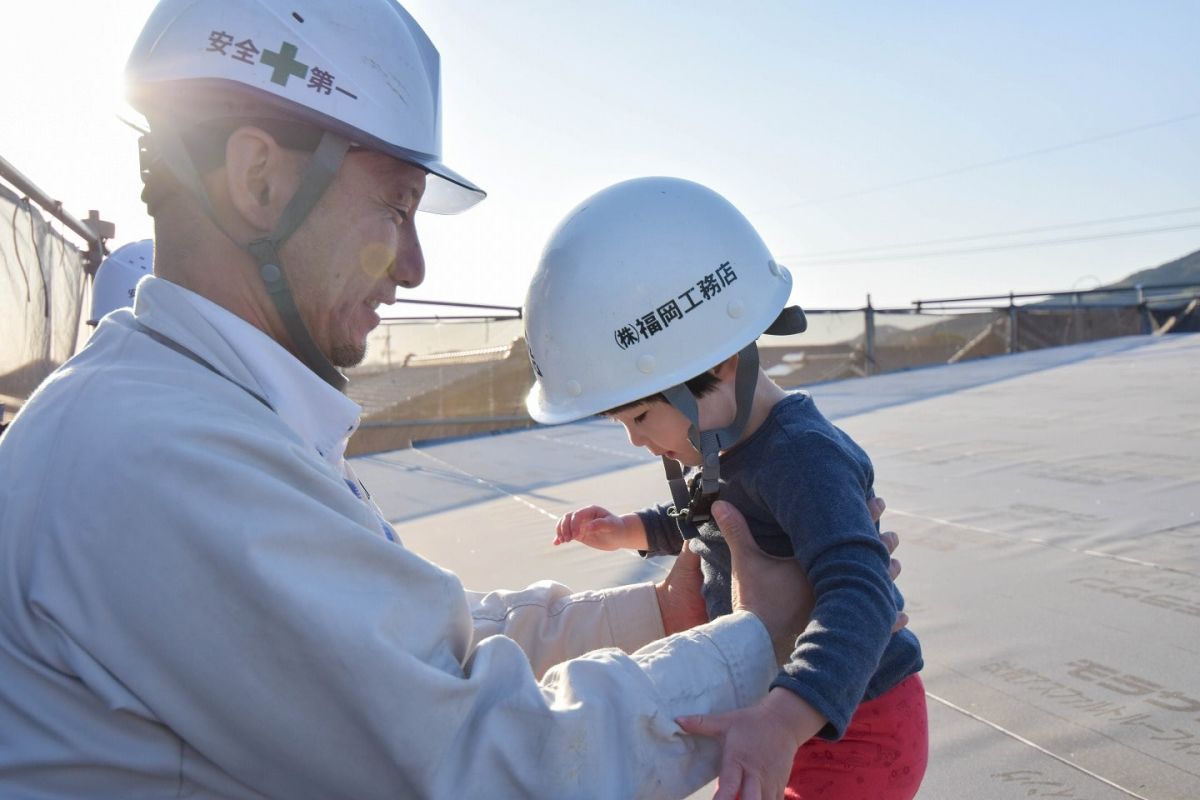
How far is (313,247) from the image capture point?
1509 mm

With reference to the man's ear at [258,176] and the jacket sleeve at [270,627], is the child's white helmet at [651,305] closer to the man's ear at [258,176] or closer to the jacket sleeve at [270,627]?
the man's ear at [258,176]

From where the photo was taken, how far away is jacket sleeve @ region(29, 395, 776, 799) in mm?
1033

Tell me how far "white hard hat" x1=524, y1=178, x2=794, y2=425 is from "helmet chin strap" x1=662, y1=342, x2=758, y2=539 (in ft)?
0.14

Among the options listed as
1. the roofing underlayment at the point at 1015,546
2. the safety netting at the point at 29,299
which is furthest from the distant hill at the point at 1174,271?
the safety netting at the point at 29,299

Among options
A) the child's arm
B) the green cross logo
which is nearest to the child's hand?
the child's arm

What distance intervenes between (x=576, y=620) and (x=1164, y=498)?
3.37 metres

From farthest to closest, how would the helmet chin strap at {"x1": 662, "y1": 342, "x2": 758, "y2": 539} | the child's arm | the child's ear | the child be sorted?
the child's arm → the child's ear → the helmet chin strap at {"x1": 662, "y1": 342, "x2": 758, "y2": 539} → the child

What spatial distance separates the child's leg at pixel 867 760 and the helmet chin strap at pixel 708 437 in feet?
1.70

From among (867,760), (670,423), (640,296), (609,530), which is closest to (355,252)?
(640,296)

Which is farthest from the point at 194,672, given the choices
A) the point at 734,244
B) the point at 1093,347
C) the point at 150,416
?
the point at 1093,347

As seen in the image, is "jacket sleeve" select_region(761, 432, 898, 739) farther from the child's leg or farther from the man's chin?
the man's chin

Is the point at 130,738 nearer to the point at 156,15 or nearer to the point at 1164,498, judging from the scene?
the point at 156,15

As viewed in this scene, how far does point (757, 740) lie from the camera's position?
4.46 feet

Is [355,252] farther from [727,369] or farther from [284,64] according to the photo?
[727,369]
